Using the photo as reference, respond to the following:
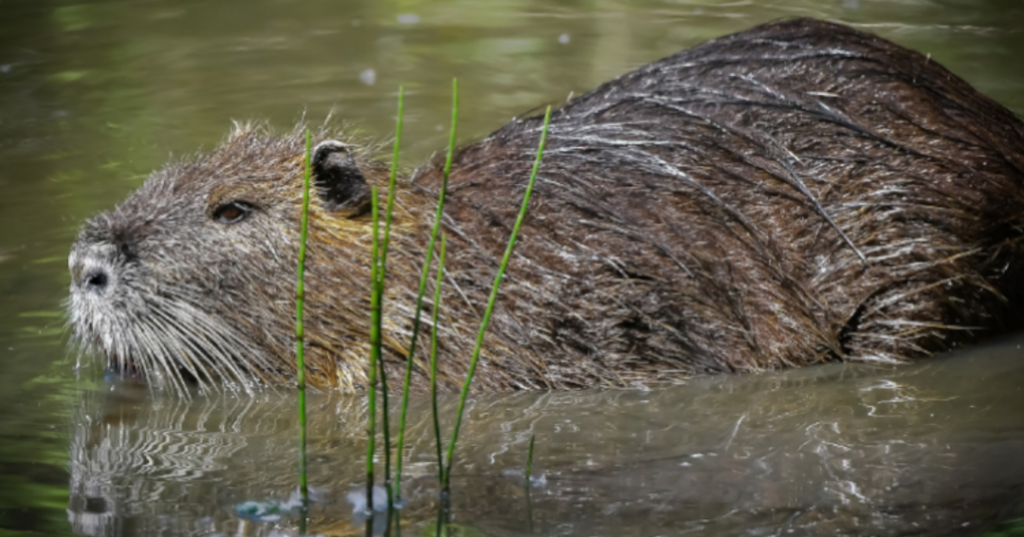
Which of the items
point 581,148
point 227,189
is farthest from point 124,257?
point 581,148

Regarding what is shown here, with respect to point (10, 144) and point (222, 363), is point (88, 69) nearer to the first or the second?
point (10, 144)

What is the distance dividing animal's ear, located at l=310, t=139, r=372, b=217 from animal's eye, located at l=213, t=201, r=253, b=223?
222 mm

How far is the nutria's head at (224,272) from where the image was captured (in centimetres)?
423

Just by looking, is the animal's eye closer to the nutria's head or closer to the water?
the nutria's head

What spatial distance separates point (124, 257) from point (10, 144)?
287 centimetres

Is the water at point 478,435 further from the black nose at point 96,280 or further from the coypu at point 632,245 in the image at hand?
the black nose at point 96,280

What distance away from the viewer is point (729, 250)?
436 cm

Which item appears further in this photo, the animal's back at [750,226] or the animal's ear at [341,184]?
the animal's ear at [341,184]

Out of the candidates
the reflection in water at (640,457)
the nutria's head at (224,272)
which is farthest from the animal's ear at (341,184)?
the reflection in water at (640,457)

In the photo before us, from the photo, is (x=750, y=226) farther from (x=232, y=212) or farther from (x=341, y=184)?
(x=232, y=212)

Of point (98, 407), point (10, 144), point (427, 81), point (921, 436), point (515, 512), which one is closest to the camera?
point (515, 512)

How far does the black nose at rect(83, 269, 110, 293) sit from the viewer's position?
4.21m

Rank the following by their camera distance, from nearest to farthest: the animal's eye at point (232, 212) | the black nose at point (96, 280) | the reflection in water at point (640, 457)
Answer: the reflection in water at point (640, 457) < the black nose at point (96, 280) < the animal's eye at point (232, 212)

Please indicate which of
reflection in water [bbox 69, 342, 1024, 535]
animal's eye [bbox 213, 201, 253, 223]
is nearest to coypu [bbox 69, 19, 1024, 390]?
animal's eye [bbox 213, 201, 253, 223]
